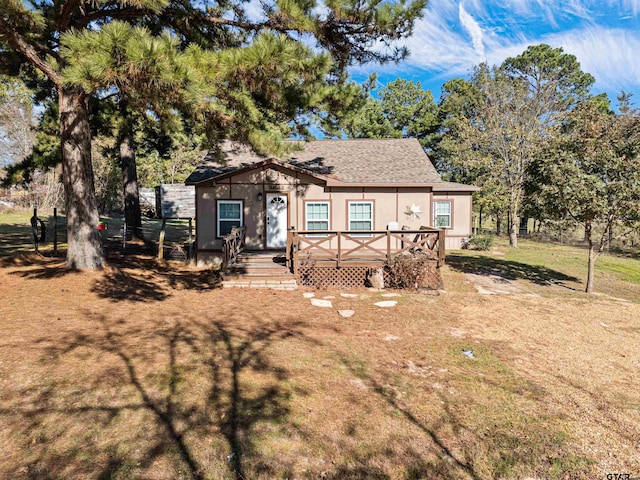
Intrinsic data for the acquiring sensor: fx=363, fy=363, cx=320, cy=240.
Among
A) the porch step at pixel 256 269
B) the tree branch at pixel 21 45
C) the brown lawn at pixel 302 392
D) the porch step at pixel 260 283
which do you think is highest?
the tree branch at pixel 21 45

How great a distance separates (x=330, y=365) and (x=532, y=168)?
9.52 m

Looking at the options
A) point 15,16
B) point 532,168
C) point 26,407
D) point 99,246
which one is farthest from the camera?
point 532,168

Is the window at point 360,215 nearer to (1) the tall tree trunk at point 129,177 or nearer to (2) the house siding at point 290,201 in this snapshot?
(2) the house siding at point 290,201

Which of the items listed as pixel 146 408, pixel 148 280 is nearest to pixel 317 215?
pixel 148 280

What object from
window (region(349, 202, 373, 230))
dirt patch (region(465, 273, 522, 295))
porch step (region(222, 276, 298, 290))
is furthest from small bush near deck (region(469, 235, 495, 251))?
porch step (region(222, 276, 298, 290))

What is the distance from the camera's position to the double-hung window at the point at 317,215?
13750mm

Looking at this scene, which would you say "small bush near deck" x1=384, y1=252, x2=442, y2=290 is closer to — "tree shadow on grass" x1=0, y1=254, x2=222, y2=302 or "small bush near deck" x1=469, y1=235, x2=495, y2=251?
"tree shadow on grass" x1=0, y1=254, x2=222, y2=302

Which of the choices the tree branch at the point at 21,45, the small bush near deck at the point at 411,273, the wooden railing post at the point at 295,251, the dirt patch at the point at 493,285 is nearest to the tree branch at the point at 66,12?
the tree branch at the point at 21,45

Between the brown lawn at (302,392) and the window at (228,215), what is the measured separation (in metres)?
5.48

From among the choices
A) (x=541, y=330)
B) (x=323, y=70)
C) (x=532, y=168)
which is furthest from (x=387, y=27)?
(x=541, y=330)

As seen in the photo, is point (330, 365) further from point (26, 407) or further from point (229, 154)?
point (229, 154)

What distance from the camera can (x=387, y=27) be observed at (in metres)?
7.91

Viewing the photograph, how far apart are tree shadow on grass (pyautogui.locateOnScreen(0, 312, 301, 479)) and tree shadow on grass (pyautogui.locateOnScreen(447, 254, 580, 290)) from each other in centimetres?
1075

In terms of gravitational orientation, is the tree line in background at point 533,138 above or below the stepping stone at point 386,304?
above
